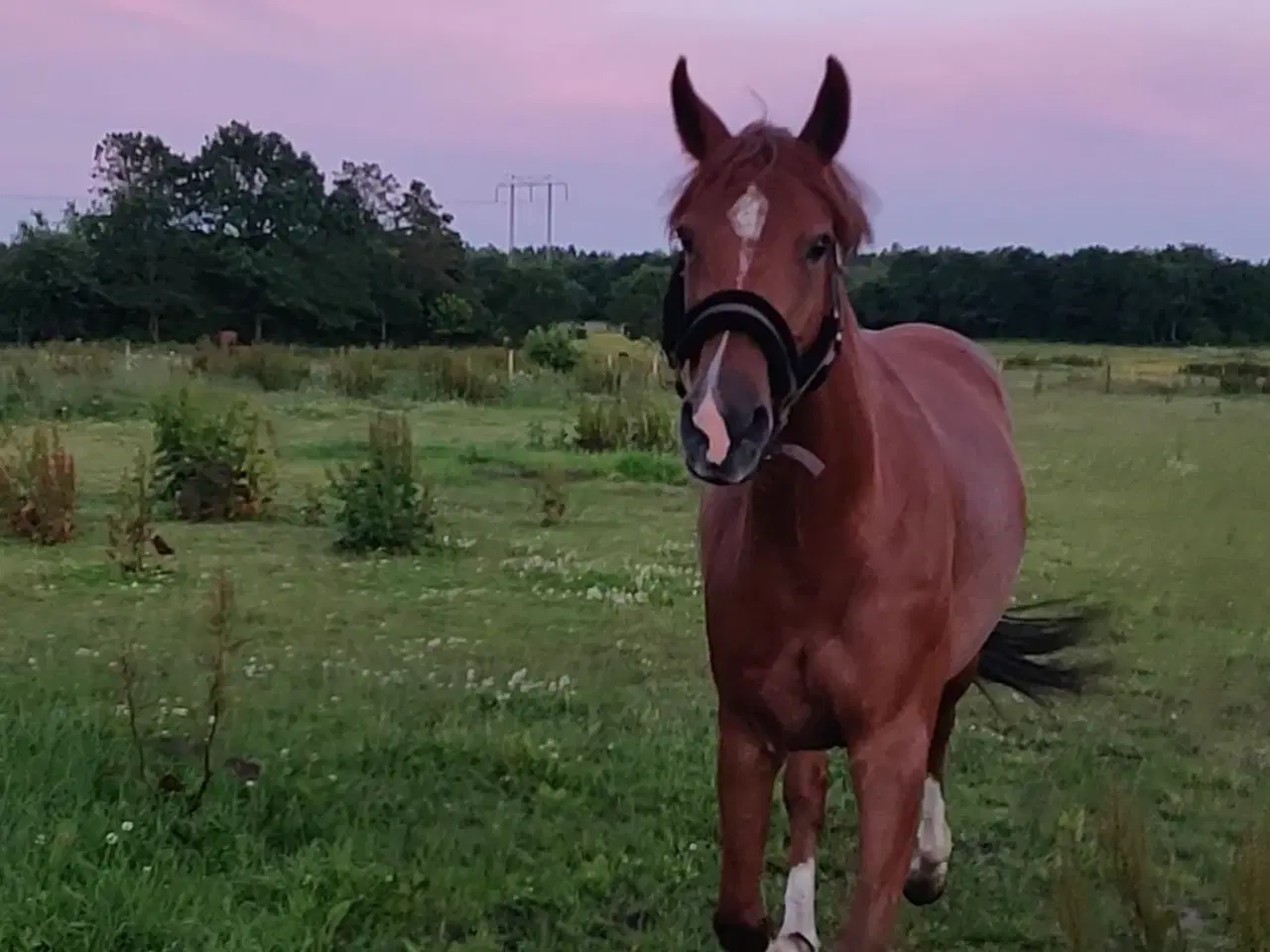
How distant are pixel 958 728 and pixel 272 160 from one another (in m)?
57.2

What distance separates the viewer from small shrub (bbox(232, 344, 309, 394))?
24.7 meters

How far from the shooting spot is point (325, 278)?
55.3 meters

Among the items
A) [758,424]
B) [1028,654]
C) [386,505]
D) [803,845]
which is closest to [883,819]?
[803,845]

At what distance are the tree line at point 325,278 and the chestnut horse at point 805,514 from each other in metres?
44.3

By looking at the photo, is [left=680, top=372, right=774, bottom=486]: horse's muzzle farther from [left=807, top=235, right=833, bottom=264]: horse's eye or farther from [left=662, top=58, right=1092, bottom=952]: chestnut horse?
[left=807, top=235, right=833, bottom=264]: horse's eye

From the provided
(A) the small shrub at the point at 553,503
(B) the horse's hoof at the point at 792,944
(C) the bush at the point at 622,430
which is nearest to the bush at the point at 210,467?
(A) the small shrub at the point at 553,503

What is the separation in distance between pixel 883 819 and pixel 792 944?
0.81 meters

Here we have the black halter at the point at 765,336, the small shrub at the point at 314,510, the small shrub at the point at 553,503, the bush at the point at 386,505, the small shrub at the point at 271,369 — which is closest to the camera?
the black halter at the point at 765,336

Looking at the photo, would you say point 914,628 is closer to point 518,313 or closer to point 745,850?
point 745,850

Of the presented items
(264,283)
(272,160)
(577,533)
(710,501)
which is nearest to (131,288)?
(264,283)

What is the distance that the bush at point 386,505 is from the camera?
9.86m

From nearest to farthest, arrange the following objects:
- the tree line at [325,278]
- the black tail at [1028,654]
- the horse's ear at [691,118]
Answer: the horse's ear at [691,118] < the black tail at [1028,654] < the tree line at [325,278]

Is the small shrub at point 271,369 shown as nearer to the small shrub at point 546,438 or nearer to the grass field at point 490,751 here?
the small shrub at point 546,438

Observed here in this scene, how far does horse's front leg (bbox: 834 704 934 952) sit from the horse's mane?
1047 mm
